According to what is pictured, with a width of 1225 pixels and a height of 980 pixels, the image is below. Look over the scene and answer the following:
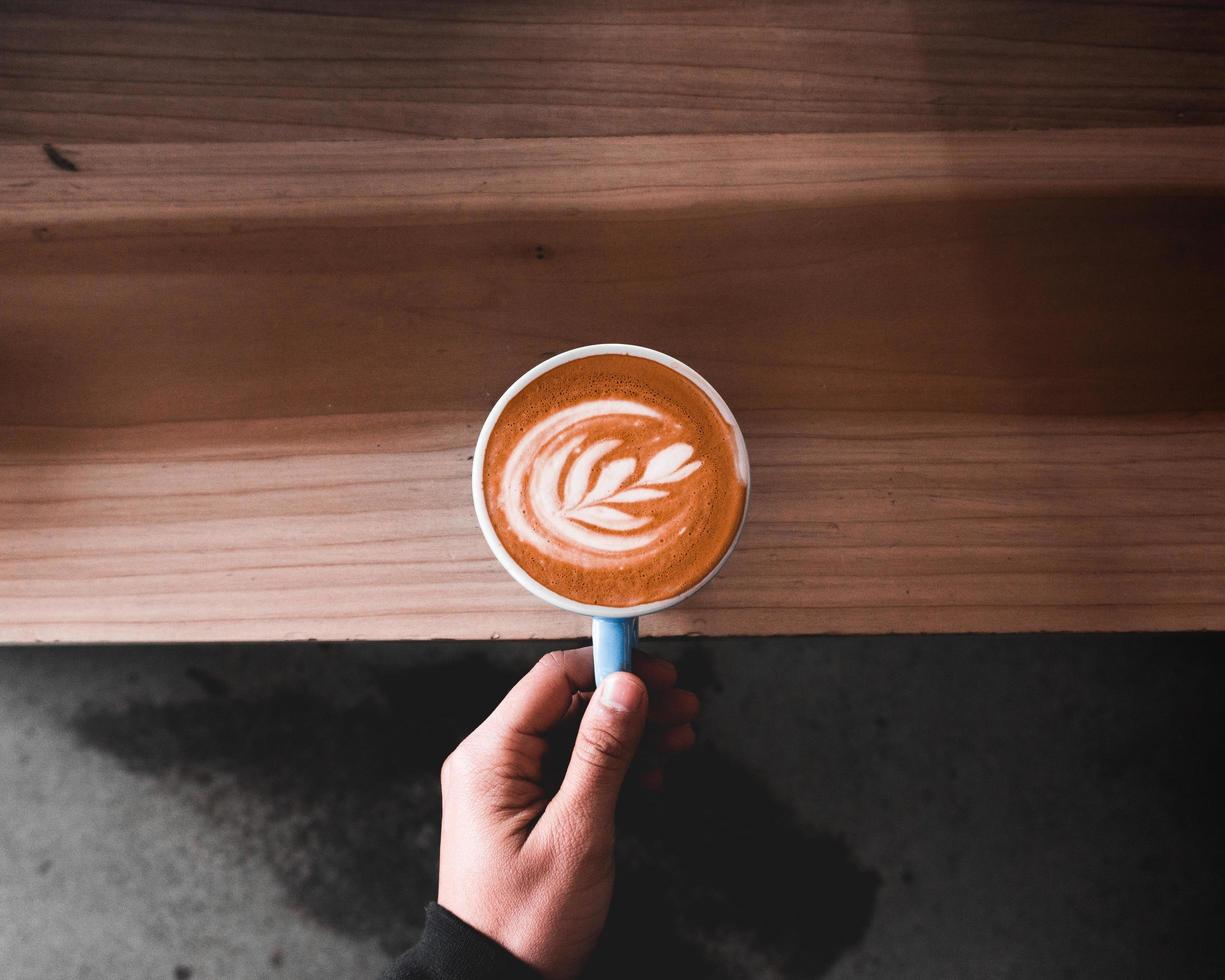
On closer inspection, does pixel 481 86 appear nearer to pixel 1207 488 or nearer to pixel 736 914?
pixel 1207 488

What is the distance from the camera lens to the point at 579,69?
0.74 metres

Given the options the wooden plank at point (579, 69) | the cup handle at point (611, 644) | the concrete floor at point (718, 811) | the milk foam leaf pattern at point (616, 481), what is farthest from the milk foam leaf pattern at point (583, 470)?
the concrete floor at point (718, 811)

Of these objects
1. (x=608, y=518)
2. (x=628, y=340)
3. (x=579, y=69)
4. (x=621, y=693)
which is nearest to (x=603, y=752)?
(x=621, y=693)

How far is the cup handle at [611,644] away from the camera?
24.5 inches

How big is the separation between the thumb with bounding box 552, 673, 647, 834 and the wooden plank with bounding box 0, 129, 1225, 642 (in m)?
0.09

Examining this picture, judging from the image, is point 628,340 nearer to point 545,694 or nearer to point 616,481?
point 616,481

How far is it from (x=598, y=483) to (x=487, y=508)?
3.8 inches

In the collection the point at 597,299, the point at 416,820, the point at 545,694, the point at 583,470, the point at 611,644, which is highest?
the point at 597,299

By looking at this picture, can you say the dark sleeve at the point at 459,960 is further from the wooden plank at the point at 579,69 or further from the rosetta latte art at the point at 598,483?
the wooden plank at the point at 579,69

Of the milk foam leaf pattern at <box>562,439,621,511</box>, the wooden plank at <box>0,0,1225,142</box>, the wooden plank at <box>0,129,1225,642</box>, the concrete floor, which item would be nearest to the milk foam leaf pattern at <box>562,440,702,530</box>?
the milk foam leaf pattern at <box>562,439,621,511</box>

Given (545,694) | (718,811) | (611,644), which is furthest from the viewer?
(718,811)

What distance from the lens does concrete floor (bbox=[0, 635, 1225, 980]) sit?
47.3 inches

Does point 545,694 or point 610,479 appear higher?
point 610,479

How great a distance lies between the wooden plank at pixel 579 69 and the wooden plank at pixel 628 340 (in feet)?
0.11
